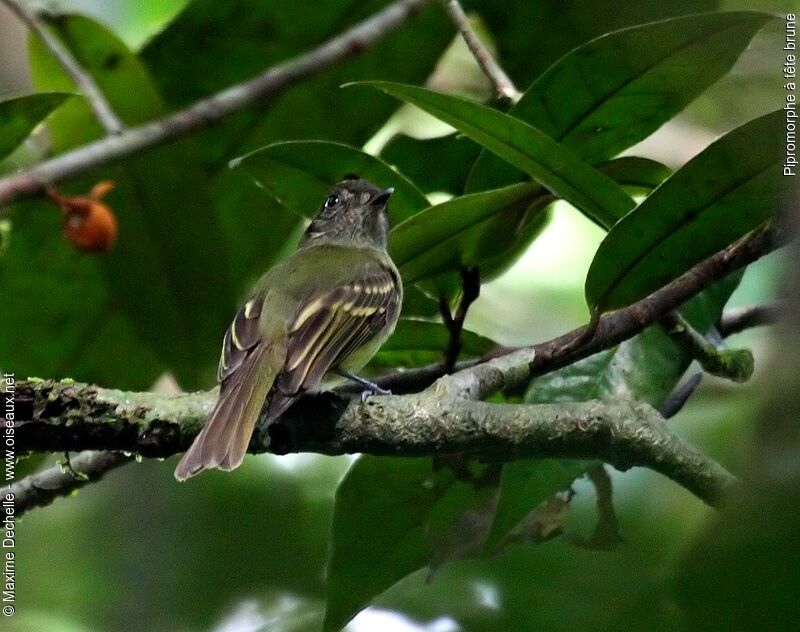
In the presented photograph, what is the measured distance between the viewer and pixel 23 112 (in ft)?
9.14

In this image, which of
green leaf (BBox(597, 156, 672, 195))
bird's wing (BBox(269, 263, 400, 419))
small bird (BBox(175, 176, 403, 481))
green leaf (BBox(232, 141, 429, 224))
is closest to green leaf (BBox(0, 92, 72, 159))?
green leaf (BBox(232, 141, 429, 224))

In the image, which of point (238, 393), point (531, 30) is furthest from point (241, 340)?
point (531, 30)

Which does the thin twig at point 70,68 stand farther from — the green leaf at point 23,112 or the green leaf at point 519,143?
the green leaf at point 519,143

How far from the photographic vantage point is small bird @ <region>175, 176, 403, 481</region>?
6.55 ft

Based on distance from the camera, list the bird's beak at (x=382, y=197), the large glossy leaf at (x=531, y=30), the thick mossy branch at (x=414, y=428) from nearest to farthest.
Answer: the thick mossy branch at (x=414, y=428) < the bird's beak at (x=382, y=197) < the large glossy leaf at (x=531, y=30)

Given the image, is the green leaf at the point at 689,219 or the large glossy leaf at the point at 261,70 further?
A: the large glossy leaf at the point at 261,70

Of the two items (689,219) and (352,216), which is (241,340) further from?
(689,219)

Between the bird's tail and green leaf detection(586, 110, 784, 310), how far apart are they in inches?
28.9

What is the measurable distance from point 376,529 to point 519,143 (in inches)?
35.2

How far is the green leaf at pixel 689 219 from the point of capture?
205 cm

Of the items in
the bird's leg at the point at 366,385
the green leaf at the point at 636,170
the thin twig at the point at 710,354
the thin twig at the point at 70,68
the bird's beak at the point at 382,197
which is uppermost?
the thin twig at the point at 70,68

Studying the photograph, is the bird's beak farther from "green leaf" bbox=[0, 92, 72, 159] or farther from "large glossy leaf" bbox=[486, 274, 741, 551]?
"green leaf" bbox=[0, 92, 72, 159]

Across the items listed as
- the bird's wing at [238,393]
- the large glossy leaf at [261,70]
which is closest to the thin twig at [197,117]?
the large glossy leaf at [261,70]

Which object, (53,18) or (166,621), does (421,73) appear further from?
(166,621)
